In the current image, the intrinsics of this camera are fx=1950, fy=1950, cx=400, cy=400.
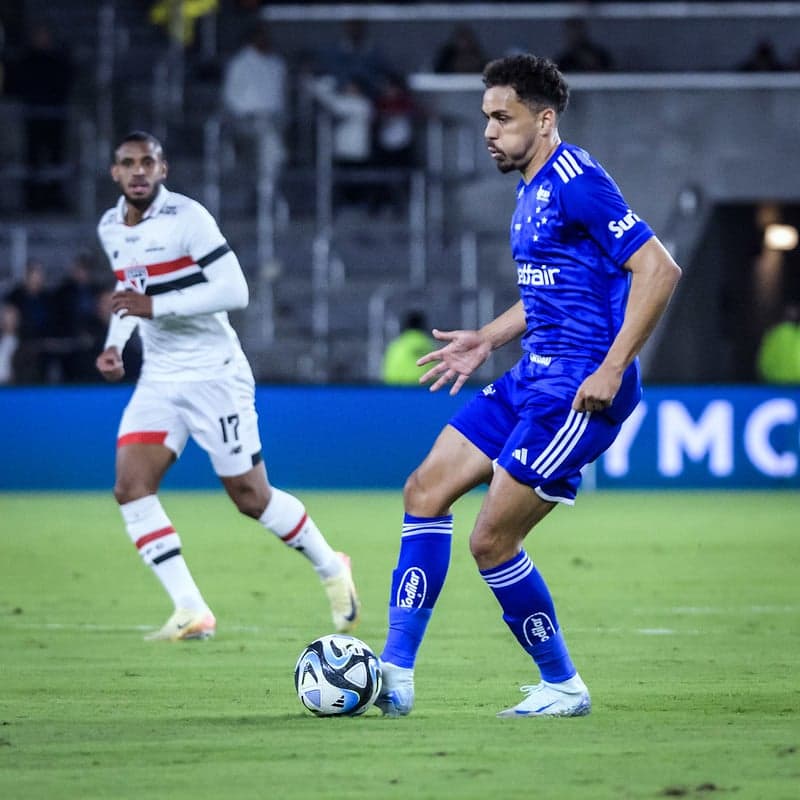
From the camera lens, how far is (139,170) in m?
9.08

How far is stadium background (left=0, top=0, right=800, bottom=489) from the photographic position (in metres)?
22.5

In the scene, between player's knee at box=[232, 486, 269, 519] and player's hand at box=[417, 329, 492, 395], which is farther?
player's knee at box=[232, 486, 269, 519]

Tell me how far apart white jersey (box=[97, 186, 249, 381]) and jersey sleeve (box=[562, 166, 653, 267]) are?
3040 mm

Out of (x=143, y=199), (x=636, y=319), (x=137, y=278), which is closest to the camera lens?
(x=636, y=319)

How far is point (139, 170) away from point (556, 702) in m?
3.78

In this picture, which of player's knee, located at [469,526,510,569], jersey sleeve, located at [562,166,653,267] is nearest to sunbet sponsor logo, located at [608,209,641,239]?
jersey sleeve, located at [562,166,653,267]

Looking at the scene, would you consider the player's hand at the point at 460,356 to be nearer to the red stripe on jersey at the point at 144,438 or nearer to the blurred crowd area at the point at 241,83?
the red stripe on jersey at the point at 144,438

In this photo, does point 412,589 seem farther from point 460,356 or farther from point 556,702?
point 460,356

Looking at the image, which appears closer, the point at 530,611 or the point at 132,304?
the point at 530,611

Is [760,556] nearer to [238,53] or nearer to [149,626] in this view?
[149,626]

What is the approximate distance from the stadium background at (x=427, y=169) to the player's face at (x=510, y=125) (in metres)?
14.4

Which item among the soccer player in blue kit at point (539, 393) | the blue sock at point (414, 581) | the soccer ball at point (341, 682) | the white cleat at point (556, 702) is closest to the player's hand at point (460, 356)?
the soccer player in blue kit at point (539, 393)

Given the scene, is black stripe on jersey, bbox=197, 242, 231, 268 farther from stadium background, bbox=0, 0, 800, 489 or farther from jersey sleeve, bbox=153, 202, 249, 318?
stadium background, bbox=0, 0, 800, 489

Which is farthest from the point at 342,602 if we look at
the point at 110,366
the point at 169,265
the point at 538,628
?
the point at 538,628
